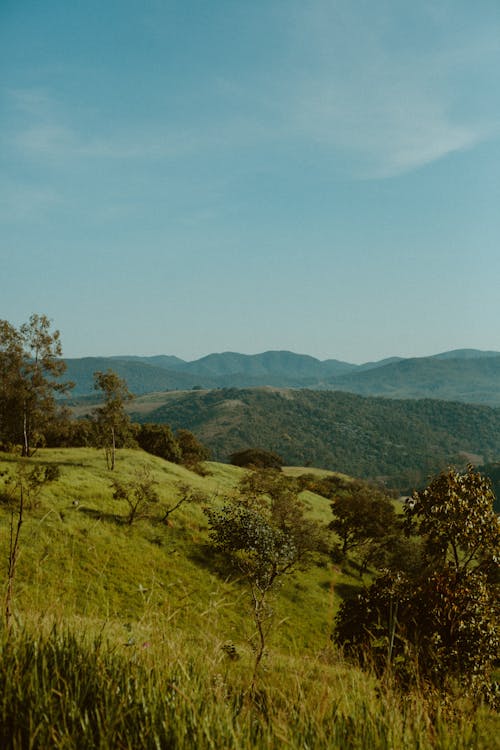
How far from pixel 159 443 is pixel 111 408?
3139 centimetres

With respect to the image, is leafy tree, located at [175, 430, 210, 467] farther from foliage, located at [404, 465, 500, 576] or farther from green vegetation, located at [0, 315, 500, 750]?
foliage, located at [404, 465, 500, 576]

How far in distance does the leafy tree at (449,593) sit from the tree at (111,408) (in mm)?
38743

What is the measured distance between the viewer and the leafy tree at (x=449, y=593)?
916cm

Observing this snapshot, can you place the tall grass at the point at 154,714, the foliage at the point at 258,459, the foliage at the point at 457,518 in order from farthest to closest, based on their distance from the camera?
the foliage at the point at 258,459 → the foliage at the point at 457,518 → the tall grass at the point at 154,714

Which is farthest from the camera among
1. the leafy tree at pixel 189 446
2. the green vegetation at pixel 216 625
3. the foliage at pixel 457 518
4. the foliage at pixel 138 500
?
the leafy tree at pixel 189 446

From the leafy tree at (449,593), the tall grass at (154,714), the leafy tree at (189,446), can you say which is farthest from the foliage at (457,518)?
the leafy tree at (189,446)

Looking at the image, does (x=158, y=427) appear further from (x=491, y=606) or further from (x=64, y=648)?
(x=64, y=648)

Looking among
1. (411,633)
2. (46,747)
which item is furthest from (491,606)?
(46,747)

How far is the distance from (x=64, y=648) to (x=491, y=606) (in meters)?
9.88

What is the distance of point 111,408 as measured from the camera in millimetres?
49656

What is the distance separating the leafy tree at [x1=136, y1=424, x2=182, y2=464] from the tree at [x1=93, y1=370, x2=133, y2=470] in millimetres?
28255

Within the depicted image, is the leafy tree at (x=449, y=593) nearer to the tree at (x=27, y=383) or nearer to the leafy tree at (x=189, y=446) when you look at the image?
the tree at (x=27, y=383)

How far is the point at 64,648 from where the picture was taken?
3.31m

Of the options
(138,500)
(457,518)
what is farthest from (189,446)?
(457,518)
